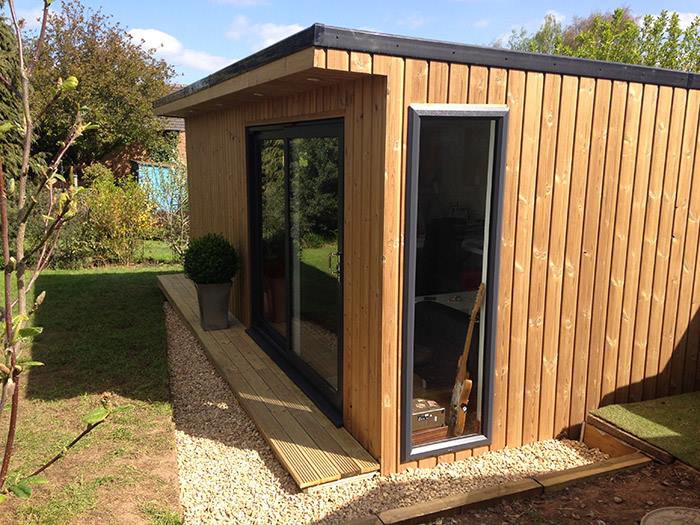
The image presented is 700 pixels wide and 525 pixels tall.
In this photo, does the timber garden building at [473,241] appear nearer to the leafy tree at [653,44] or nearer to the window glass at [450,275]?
the window glass at [450,275]

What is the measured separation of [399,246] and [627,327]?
2.14m

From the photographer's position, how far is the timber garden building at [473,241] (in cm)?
366

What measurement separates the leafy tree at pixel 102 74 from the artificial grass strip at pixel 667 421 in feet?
59.3

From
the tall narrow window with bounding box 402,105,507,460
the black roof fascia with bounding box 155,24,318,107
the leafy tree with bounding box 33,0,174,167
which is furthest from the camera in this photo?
the leafy tree with bounding box 33,0,174,167

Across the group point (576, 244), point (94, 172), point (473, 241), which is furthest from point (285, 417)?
point (94, 172)

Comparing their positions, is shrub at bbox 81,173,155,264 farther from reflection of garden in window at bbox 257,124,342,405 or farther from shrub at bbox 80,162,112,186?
reflection of garden in window at bbox 257,124,342,405

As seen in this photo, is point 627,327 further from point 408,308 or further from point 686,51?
point 686,51

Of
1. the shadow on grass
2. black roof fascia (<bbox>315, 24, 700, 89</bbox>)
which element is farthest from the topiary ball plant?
black roof fascia (<bbox>315, 24, 700, 89</bbox>)

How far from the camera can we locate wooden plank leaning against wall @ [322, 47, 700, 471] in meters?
3.80

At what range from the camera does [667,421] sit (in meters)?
4.39

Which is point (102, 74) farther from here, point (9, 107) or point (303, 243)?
point (303, 243)

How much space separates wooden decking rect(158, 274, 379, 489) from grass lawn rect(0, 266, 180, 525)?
62 cm

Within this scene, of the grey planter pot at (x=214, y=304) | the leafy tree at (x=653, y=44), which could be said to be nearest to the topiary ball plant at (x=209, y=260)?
the grey planter pot at (x=214, y=304)

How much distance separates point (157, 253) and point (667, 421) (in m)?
11.0
